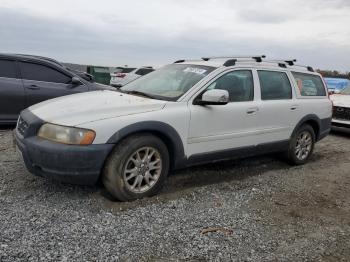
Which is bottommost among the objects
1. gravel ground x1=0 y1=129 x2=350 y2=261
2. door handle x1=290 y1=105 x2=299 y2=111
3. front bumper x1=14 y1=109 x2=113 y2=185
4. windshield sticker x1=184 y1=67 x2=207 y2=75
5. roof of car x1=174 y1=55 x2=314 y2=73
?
gravel ground x1=0 y1=129 x2=350 y2=261

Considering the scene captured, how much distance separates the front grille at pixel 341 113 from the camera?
10.1m

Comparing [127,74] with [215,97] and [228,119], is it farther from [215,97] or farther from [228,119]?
[215,97]

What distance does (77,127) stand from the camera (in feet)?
14.0

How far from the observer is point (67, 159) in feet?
13.9

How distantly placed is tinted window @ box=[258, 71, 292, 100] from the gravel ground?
1201 mm

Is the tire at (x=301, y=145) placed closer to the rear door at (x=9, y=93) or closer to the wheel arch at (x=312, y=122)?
the wheel arch at (x=312, y=122)

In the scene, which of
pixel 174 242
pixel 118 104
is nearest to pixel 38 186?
pixel 118 104

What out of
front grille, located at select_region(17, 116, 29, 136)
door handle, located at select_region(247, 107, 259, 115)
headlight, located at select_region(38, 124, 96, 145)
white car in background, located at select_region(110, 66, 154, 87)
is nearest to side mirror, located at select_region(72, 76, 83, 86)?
front grille, located at select_region(17, 116, 29, 136)

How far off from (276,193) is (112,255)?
2.63m

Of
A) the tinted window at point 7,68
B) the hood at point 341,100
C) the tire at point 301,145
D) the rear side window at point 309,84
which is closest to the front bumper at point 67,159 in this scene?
the tire at point 301,145

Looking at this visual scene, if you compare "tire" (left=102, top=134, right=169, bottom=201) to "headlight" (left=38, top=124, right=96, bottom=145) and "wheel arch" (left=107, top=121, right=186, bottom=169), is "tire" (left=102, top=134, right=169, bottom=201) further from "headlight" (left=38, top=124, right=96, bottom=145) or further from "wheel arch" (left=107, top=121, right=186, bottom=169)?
"headlight" (left=38, top=124, right=96, bottom=145)

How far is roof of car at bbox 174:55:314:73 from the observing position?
584cm

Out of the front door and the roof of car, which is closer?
the front door

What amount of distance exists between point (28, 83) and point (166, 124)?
4407 millimetres
